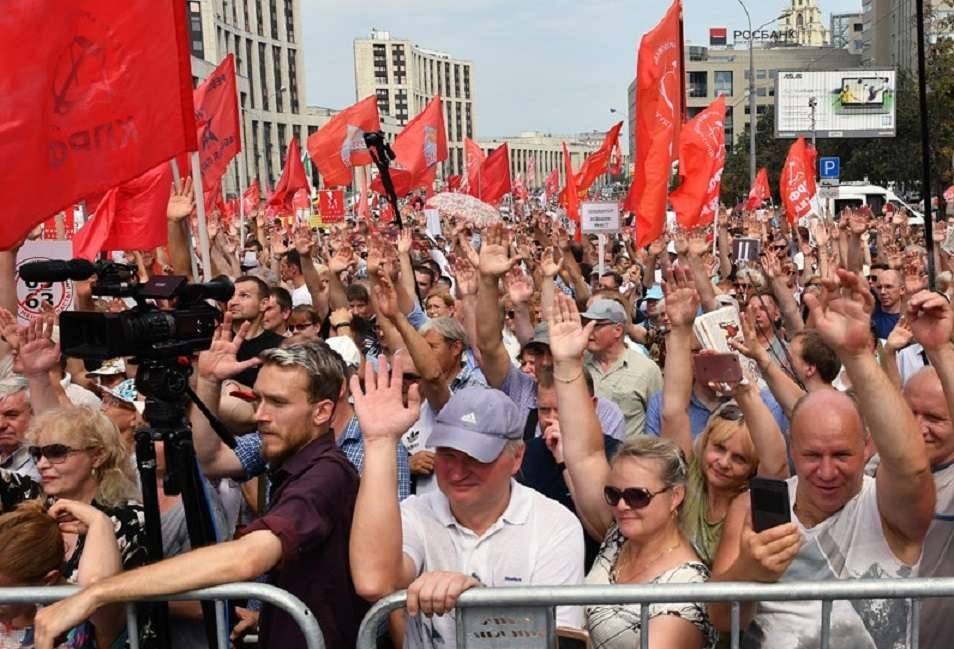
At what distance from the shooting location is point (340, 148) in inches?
547

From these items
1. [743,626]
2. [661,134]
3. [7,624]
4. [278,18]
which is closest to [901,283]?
[661,134]

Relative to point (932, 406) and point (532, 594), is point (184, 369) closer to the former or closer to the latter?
point (532, 594)

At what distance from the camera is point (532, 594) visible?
7.91 ft

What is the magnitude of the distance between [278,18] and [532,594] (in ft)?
307

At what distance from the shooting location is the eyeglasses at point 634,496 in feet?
9.75

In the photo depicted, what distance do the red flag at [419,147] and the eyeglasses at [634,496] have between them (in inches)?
469

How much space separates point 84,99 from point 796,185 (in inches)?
548

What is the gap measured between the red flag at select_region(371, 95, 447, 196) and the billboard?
33.6m

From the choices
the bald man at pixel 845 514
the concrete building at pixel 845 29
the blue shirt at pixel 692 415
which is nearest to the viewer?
the bald man at pixel 845 514

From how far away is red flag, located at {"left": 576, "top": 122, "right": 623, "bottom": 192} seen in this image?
58.6 ft

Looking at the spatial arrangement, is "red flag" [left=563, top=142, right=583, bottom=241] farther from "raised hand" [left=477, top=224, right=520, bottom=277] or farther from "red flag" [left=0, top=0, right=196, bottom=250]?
"red flag" [left=0, top=0, right=196, bottom=250]

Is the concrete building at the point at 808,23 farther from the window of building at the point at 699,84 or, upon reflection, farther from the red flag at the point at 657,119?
the red flag at the point at 657,119

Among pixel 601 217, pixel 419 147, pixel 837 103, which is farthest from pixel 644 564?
pixel 837 103

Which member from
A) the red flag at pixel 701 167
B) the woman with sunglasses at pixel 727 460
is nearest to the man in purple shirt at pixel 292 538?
the woman with sunglasses at pixel 727 460
